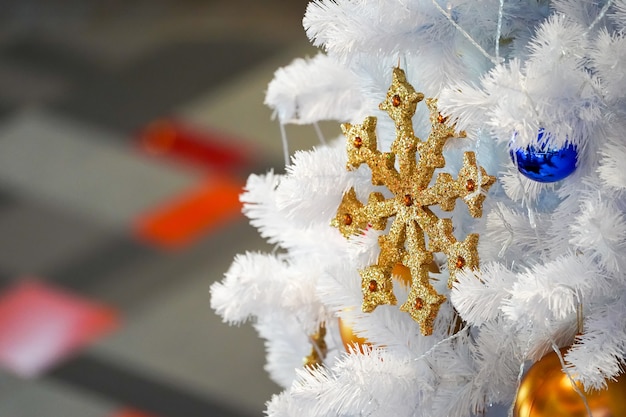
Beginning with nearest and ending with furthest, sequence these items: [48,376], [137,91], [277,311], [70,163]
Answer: [277,311] < [48,376] < [70,163] < [137,91]

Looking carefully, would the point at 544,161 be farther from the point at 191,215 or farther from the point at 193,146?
the point at 193,146

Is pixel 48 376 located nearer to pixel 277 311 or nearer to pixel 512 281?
pixel 277 311

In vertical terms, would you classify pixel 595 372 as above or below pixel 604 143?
below

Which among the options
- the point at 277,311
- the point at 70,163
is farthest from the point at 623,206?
the point at 70,163

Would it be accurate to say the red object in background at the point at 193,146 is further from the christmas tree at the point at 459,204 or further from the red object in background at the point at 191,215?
the christmas tree at the point at 459,204

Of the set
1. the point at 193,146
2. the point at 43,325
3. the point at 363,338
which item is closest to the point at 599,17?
the point at 363,338

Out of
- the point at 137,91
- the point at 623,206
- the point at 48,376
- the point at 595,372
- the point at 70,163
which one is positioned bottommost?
the point at 595,372

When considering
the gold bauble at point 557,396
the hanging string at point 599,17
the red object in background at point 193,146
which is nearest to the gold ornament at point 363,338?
the gold bauble at point 557,396

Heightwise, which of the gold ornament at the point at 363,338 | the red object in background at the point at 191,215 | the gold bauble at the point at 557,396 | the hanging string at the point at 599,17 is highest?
the red object in background at the point at 191,215
